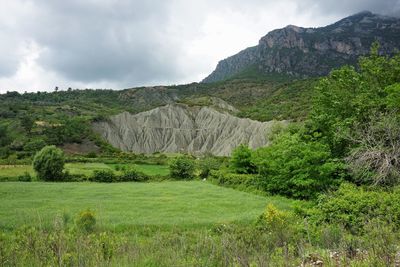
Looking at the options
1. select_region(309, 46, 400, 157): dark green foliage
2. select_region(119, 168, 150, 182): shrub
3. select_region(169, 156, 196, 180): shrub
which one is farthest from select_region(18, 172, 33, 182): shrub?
select_region(309, 46, 400, 157): dark green foliage

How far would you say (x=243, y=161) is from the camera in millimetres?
47000

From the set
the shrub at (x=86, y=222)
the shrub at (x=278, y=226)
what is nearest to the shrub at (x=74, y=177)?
the shrub at (x=86, y=222)

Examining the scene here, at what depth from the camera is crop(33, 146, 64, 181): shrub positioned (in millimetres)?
51812

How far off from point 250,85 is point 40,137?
4710 inches

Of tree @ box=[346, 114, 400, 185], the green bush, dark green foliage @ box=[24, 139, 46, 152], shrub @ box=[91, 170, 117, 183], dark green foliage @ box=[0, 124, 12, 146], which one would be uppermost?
dark green foliage @ box=[0, 124, 12, 146]

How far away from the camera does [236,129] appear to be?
4097 inches

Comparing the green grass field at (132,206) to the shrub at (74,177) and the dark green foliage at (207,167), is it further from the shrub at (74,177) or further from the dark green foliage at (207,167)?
the dark green foliage at (207,167)

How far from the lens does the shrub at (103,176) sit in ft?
172

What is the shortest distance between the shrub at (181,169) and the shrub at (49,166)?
16097mm

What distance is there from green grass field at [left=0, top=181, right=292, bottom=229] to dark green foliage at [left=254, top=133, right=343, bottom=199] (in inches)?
72.4

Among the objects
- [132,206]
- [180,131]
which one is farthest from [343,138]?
[180,131]

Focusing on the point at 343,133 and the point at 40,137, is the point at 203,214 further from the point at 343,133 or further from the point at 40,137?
the point at 40,137

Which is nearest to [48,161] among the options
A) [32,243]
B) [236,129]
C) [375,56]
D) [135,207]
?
[135,207]

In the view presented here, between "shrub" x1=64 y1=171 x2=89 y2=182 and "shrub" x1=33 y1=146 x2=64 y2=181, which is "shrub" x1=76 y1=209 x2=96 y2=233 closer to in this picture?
"shrub" x1=64 y1=171 x2=89 y2=182
